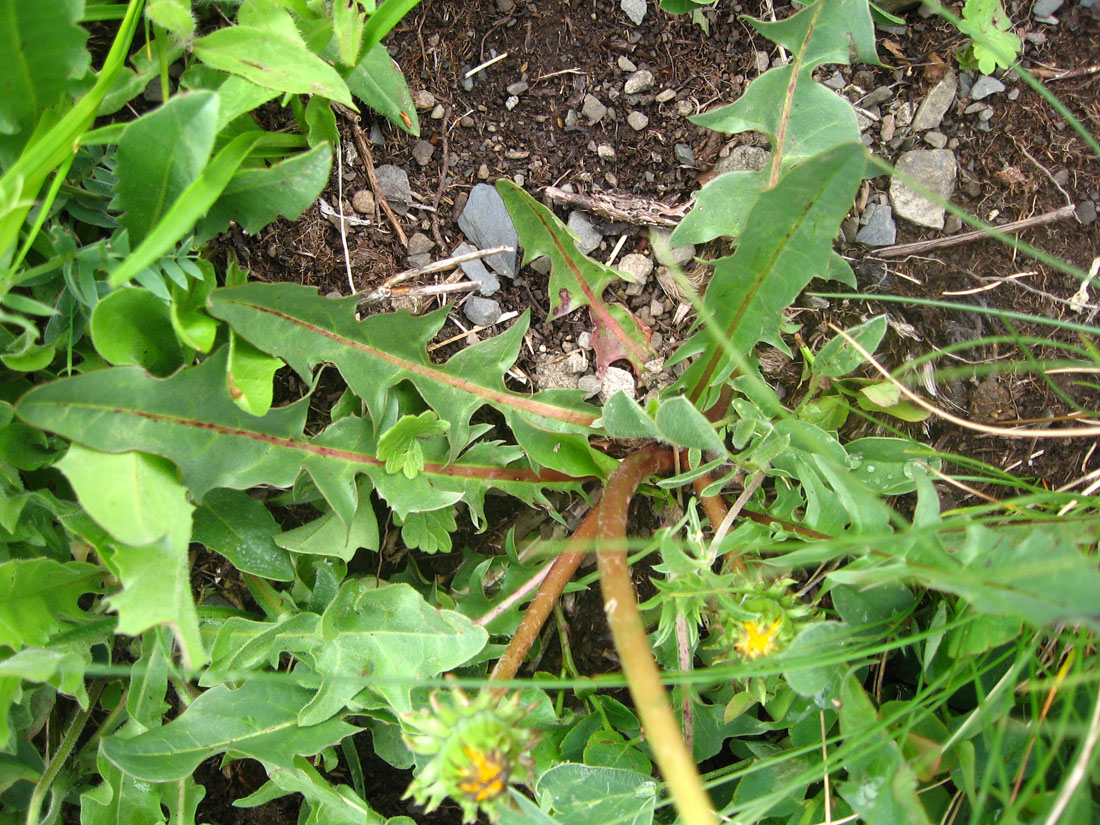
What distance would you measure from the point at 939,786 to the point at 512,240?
1690mm

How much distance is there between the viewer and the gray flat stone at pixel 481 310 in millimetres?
2098

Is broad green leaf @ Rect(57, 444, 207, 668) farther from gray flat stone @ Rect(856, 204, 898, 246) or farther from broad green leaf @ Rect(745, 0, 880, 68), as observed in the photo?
gray flat stone @ Rect(856, 204, 898, 246)

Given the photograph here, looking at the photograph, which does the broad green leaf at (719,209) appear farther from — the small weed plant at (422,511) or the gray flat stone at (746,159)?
the gray flat stone at (746,159)

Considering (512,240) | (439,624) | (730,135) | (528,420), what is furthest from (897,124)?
(439,624)

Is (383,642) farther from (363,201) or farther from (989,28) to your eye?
(989,28)

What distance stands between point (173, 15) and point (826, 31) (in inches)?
56.2

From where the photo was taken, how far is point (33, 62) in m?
1.53

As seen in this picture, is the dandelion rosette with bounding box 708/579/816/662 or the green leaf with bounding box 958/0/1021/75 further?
the green leaf with bounding box 958/0/1021/75

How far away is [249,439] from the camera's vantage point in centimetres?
170

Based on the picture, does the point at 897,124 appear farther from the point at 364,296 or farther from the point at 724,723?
the point at 724,723

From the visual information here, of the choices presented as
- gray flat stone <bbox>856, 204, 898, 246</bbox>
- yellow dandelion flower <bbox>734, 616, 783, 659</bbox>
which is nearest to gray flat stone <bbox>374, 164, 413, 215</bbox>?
gray flat stone <bbox>856, 204, 898, 246</bbox>

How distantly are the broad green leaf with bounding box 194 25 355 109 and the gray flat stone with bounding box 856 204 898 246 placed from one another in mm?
1361

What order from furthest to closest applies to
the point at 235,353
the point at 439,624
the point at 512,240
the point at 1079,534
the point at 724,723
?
the point at 512,240, the point at 724,723, the point at 439,624, the point at 235,353, the point at 1079,534

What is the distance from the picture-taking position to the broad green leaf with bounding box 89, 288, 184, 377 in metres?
1.52
